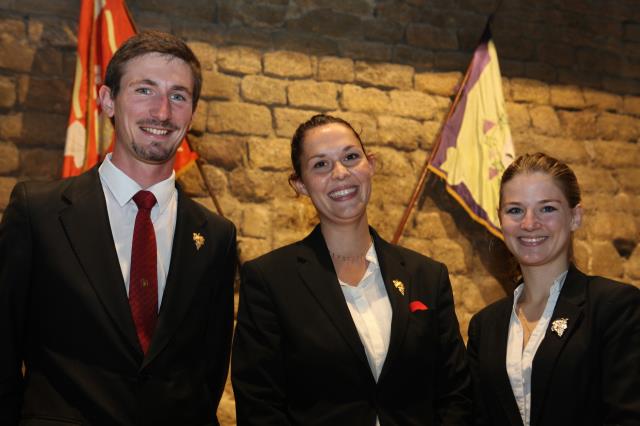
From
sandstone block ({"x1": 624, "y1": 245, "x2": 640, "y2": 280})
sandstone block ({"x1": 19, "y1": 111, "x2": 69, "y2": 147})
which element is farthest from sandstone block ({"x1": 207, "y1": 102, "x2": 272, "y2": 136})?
sandstone block ({"x1": 624, "y1": 245, "x2": 640, "y2": 280})

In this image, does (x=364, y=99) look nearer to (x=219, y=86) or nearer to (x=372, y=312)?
(x=219, y=86)

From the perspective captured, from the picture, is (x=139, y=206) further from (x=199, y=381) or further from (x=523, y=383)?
(x=523, y=383)

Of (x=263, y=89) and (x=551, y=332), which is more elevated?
(x=263, y=89)

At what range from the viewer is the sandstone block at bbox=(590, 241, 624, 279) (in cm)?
404

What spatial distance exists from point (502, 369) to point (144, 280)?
3.34 feet

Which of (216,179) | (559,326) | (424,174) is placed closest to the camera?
(559,326)

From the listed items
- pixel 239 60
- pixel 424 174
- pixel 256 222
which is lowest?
pixel 256 222

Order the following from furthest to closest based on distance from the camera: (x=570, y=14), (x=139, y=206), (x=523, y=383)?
(x=570, y=14)
(x=523, y=383)
(x=139, y=206)

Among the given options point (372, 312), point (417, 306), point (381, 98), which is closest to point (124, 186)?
point (372, 312)

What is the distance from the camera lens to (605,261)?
13.3 feet

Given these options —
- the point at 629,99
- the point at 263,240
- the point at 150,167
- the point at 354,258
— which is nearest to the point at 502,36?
the point at 629,99

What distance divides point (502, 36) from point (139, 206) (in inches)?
117

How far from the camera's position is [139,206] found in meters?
1.79

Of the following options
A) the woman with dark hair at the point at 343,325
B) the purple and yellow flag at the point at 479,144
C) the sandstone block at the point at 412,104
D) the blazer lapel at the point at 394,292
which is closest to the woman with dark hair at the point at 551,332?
the woman with dark hair at the point at 343,325
